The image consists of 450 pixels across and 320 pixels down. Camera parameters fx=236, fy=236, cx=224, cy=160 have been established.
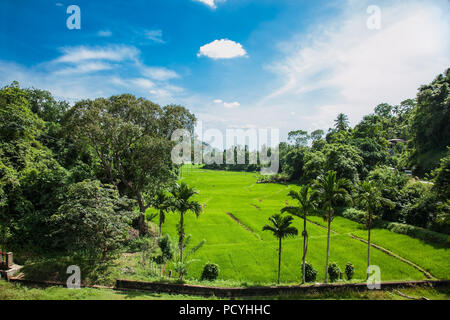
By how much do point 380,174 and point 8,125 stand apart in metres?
48.7

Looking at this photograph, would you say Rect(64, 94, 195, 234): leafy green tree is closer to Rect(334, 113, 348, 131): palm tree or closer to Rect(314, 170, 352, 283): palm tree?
Rect(314, 170, 352, 283): palm tree

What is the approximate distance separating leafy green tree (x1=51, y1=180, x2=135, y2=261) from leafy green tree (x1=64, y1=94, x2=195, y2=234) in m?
7.32

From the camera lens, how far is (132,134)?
24.2 metres

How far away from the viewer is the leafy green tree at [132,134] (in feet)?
77.2

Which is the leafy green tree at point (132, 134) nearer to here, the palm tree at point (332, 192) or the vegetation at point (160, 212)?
the vegetation at point (160, 212)

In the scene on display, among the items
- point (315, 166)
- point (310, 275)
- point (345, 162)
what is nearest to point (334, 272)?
point (310, 275)

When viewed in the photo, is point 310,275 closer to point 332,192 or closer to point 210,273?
point 332,192

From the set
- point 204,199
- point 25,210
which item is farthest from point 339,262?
point 204,199

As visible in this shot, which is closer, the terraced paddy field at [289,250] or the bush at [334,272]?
the bush at [334,272]

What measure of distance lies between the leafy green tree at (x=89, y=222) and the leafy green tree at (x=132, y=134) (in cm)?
732

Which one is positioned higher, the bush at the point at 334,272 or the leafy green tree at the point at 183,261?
the leafy green tree at the point at 183,261

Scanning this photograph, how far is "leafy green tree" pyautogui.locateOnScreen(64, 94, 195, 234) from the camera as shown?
77.2ft

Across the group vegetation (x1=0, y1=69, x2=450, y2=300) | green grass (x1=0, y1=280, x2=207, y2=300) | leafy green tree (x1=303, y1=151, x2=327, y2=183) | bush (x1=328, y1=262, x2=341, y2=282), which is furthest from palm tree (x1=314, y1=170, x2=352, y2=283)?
leafy green tree (x1=303, y1=151, x2=327, y2=183)

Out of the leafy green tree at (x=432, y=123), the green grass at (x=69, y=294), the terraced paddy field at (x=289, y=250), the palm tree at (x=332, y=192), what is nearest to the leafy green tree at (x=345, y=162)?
the leafy green tree at (x=432, y=123)
